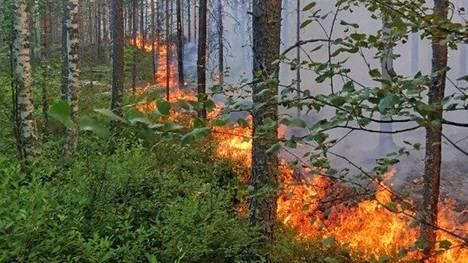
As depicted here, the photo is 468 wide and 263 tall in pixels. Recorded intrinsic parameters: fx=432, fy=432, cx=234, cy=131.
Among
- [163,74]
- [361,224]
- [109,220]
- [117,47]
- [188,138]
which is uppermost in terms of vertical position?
[117,47]

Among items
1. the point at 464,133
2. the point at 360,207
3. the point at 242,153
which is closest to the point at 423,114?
the point at 360,207

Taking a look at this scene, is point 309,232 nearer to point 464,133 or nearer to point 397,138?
point 397,138

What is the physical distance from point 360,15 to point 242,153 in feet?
122

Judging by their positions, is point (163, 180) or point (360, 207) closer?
point (163, 180)

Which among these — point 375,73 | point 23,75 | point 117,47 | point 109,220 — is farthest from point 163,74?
point 375,73

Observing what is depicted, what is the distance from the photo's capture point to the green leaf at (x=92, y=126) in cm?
75

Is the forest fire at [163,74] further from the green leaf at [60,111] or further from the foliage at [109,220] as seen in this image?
the green leaf at [60,111]

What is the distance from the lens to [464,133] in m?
22.4

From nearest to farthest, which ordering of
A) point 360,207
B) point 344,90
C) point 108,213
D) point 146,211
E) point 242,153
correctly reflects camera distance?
1. point 344,90
2. point 108,213
3. point 146,211
4. point 360,207
5. point 242,153

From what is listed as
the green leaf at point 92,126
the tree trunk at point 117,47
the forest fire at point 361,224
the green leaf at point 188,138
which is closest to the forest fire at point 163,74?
the tree trunk at point 117,47

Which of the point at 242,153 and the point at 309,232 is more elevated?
the point at 242,153

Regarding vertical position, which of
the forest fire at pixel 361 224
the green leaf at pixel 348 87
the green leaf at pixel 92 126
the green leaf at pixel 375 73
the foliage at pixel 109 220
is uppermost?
the green leaf at pixel 375 73

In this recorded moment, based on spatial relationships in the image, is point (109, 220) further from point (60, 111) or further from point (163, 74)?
point (163, 74)

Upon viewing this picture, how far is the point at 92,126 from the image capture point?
0.76 m
